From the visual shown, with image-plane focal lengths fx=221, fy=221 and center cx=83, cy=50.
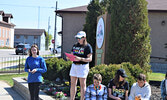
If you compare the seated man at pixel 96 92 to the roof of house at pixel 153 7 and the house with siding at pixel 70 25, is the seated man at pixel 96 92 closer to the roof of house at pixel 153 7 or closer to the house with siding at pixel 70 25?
the roof of house at pixel 153 7

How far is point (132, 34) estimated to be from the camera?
750cm

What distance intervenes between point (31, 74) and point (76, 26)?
17271mm

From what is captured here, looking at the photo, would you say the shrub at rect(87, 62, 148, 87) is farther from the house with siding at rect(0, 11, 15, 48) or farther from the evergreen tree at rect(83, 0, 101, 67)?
the house with siding at rect(0, 11, 15, 48)

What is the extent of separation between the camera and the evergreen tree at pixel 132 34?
24.2 feet

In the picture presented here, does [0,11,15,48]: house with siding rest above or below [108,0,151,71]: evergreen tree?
above

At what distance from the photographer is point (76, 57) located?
187 inches

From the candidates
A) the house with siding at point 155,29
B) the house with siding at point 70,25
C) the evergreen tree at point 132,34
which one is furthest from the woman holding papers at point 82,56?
the house with siding at point 70,25

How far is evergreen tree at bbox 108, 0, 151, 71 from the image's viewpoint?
739cm

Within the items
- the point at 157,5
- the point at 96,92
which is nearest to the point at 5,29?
the point at 157,5

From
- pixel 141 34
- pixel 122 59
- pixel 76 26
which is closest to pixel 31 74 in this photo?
pixel 122 59

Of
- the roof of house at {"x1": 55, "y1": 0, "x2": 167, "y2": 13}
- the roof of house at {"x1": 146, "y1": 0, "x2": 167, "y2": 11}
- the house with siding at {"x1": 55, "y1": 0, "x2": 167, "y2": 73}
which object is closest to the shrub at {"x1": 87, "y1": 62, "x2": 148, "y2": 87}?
the house with siding at {"x1": 55, "y1": 0, "x2": 167, "y2": 73}

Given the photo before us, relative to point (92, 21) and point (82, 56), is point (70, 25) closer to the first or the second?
point (92, 21)

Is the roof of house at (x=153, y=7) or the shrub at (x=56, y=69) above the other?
the roof of house at (x=153, y=7)

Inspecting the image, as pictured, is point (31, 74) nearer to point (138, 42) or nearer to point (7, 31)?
point (138, 42)
